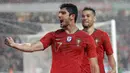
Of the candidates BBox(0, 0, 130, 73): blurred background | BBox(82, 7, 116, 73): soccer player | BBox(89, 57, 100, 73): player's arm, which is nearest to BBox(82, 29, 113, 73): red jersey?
BBox(82, 7, 116, 73): soccer player

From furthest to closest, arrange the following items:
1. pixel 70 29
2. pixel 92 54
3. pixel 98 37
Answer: pixel 98 37 < pixel 92 54 < pixel 70 29

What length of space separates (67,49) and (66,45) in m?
0.04

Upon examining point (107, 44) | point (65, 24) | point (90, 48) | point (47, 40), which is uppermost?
point (65, 24)

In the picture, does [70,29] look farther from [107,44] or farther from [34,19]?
[34,19]

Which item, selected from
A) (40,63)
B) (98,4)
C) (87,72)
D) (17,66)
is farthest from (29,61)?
(87,72)

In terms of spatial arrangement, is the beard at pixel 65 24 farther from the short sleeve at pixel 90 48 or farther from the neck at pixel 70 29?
the short sleeve at pixel 90 48

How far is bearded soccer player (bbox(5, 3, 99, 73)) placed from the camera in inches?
216

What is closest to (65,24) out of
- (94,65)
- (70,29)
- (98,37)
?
Result: (70,29)

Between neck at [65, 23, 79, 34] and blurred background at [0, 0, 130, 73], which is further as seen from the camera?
blurred background at [0, 0, 130, 73]

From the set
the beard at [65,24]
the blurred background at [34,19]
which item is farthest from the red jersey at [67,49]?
the blurred background at [34,19]

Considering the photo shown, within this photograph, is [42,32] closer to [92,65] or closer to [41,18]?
[41,18]

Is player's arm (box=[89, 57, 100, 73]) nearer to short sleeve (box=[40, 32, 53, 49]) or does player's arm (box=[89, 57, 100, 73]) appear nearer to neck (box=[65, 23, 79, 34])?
neck (box=[65, 23, 79, 34])

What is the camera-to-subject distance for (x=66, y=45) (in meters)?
5.52

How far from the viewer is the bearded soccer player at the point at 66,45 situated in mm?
5496
